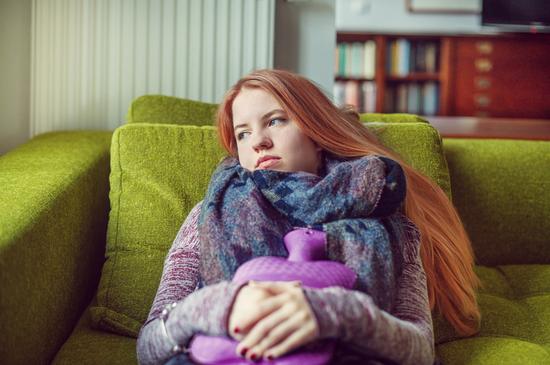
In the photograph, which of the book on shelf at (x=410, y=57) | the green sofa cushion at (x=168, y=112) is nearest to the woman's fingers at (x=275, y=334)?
the green sofa cushion at (x=168, y=112)

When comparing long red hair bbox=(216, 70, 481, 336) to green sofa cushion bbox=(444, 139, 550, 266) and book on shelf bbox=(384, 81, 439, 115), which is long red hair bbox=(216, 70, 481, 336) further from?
book on shelf bbox=(384, 81, 439, 115)

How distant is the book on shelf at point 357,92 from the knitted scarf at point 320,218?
4.04 m

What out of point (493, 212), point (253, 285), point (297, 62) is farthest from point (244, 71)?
point (253, 285)

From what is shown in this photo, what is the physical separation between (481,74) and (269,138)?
4.29m

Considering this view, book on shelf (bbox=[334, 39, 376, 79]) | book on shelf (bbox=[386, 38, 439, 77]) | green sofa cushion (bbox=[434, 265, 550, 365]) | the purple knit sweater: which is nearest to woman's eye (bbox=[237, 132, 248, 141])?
the purple knit sweater

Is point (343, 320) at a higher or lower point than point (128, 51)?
lower

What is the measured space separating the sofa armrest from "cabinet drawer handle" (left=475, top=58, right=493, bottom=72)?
4016 mm

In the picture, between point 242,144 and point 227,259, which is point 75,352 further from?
point 242,144

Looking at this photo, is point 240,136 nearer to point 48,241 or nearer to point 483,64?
point 48,241

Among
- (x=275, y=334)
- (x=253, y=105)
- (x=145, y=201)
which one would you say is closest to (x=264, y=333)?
(x=275, y=334)

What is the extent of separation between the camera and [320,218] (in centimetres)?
112

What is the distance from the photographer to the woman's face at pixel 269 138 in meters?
1.21

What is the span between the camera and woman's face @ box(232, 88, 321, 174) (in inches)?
47.6

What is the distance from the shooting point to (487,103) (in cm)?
520
